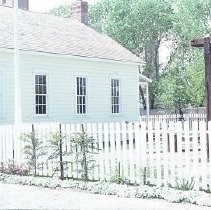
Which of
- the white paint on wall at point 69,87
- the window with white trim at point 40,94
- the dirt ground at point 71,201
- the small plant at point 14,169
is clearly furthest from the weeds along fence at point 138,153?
the window with white trim at point 40,94

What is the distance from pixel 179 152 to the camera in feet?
33.2

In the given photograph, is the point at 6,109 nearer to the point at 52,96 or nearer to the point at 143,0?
the point at 52,96

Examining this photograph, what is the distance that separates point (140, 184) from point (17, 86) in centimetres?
521

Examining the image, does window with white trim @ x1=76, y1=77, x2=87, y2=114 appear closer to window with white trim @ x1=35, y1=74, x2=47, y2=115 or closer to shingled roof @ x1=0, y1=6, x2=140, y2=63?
shingled roof @ x1=0, y1=6, x2=140, y2=63

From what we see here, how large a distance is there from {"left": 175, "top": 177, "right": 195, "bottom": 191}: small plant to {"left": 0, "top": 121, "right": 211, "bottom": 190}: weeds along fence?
4cm

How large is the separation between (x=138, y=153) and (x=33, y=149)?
306 cm

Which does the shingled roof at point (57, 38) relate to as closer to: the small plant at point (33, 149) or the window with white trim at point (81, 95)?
the window with white trim at point (81, 95)

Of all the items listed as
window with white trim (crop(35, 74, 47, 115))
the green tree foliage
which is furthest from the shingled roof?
the green tree foliage

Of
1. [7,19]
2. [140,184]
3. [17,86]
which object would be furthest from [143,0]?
[140,184]

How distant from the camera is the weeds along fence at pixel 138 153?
1001 cm

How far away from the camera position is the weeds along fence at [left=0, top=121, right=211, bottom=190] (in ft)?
32.8

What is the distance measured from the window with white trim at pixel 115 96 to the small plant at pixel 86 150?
1340 centimetres

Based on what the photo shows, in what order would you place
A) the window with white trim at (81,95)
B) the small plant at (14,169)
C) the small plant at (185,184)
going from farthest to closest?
the window with white trim at (81,95) → the small plant at (14,169) → the small plant at (185,184)

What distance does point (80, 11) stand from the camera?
100 feet
